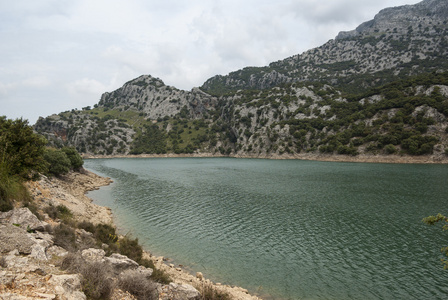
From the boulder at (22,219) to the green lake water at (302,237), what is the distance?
1039 cm

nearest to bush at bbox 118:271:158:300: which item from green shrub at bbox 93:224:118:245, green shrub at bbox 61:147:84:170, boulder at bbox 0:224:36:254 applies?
boulder at bbox 0:224:36:254

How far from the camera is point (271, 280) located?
1767cm

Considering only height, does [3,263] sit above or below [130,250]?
above

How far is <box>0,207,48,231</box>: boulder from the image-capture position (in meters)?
14.1

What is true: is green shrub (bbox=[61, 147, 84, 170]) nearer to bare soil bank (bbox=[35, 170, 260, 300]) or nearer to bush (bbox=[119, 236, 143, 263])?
bare soil bank (bbox=[35, 170, 260, 300])

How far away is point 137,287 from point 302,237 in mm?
19882

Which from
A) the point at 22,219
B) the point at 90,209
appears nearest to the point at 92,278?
the point at 22,219

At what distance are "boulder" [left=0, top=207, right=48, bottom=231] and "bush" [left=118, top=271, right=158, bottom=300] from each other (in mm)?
7896

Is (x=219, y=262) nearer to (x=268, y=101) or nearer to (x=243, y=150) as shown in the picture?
(x=243, y=150)

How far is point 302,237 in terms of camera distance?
25703mm

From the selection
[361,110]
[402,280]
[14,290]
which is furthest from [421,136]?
[14,290]

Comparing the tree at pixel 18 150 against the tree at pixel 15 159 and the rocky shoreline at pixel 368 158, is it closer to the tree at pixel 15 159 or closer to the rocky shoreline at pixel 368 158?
the tree at pixel 15 159

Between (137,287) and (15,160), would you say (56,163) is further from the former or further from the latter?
(137,287)

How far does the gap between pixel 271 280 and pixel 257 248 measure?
217 inches
